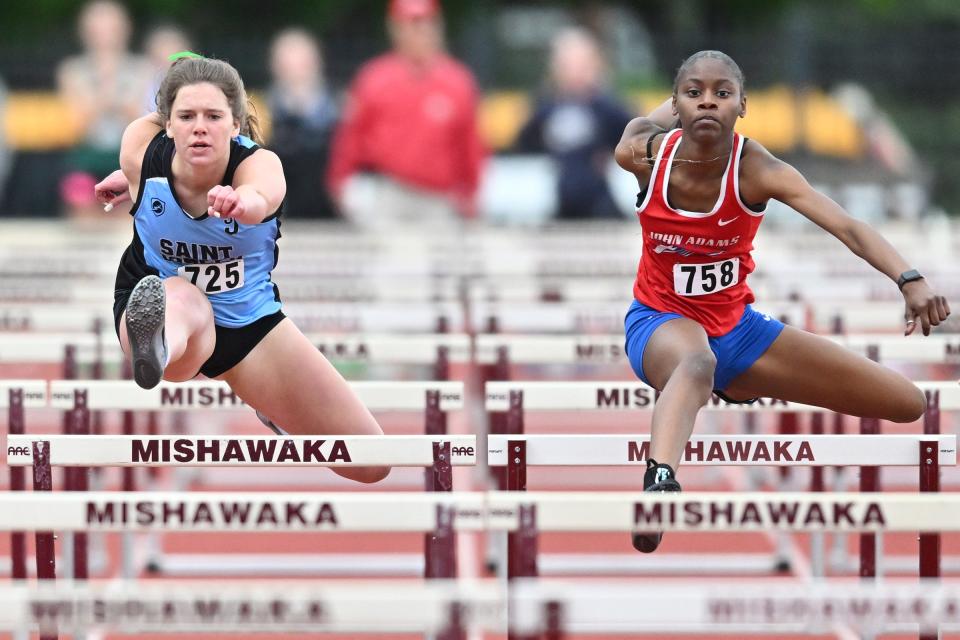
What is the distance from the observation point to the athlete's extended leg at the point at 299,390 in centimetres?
539

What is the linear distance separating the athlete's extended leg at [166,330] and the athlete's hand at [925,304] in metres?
2.10

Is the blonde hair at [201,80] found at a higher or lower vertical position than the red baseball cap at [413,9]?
lower

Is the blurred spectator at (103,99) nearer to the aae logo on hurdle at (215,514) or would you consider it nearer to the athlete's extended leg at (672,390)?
the athlete's extended leg at (672,390)

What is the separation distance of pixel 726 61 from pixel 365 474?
66.8 inches

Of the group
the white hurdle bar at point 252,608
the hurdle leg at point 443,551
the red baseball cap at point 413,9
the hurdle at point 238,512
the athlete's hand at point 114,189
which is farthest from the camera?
the red baseball cap at point 413,9

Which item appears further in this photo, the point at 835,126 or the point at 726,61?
the point at 835,126

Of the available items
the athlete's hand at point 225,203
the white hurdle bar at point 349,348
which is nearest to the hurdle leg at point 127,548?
the white hurdle bar at point 349,348

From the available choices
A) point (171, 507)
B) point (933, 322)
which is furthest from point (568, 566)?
point (171, 507)

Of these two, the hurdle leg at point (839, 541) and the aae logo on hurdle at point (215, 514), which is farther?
the hurdle leg at point (839, 541)

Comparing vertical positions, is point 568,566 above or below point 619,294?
below

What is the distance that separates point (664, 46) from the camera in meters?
17.5

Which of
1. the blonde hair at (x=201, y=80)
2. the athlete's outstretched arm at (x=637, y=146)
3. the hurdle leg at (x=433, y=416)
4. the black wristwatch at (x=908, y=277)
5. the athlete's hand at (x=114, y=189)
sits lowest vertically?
the hurdle leg at (x=433, y=416)

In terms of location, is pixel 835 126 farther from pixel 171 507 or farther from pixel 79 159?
pixel 171 507

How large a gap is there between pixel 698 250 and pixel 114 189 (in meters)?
1.86
